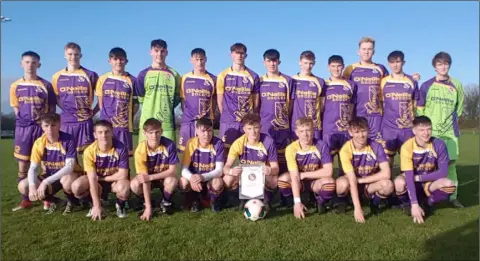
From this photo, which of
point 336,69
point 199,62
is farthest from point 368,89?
point 199,62

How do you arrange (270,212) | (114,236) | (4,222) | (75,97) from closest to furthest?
1. (114,236)
2. (4,222)
3. (270,212)
4. (75,97)

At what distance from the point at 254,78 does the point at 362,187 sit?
2.17 m

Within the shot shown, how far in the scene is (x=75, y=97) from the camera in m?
5.65

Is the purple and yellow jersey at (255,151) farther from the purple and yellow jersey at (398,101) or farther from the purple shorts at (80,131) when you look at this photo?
the purple shorts at (80,131)

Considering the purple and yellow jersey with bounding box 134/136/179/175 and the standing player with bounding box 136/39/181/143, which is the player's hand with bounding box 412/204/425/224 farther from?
the standing player with bounding box 136/39/181/143

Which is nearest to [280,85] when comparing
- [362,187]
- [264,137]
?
[264,137]

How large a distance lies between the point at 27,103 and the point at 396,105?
17.4 feet

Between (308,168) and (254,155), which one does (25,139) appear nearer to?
(254,155)

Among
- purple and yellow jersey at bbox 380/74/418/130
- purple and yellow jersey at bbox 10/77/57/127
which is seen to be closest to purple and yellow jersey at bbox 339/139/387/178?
purple and yellow jersey at bbox 380/74/418/130

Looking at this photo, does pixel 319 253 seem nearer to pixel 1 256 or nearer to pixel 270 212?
pixel 270 212

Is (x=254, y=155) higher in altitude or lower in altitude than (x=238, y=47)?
lower

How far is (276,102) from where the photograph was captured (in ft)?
19.2

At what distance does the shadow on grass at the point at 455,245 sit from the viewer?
355 cm

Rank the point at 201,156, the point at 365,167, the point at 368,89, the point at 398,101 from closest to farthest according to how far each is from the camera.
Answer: the point at 365,167 → the point at 201,156 → the point at 398,101 → the point at 368,89
